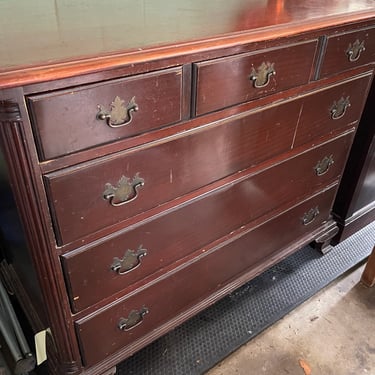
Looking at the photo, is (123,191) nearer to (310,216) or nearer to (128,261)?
(128,261)

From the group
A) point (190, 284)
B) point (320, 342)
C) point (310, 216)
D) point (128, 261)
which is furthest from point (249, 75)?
point (320, 342)

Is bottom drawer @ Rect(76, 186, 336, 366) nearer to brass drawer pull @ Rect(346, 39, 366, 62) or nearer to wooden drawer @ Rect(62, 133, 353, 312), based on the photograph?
wooden drawer @ Rect(62, 133, 353, 312)

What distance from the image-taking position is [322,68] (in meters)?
1.08

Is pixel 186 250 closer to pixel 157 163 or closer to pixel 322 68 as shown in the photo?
pixel 157 163

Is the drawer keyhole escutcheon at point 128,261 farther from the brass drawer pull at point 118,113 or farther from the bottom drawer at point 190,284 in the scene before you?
the brass drawer pull at point 118,113

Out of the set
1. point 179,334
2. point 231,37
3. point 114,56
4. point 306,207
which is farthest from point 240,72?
point 179,334

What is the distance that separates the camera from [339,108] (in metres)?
1.24

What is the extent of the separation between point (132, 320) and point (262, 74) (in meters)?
0.73

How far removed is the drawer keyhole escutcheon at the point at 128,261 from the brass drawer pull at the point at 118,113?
338mm

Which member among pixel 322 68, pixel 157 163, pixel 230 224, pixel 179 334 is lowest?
pixel 179 334

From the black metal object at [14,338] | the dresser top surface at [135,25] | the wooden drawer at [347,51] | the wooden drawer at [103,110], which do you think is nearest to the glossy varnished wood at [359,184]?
the wooden drawer at [347,51]

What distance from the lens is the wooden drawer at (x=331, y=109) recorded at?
115cm

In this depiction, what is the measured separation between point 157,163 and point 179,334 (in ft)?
2.48

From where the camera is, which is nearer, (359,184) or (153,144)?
(153,144)
